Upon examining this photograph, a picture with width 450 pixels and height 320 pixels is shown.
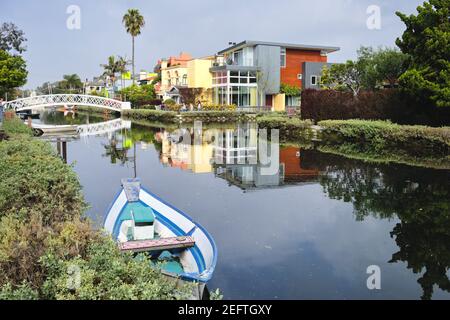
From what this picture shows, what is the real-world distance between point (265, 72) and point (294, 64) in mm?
4547

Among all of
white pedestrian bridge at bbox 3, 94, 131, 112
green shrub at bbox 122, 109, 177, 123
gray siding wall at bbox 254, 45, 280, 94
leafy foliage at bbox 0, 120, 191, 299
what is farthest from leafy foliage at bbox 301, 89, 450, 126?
white pedestrian bridge at bbox 3, 94, 131, 112

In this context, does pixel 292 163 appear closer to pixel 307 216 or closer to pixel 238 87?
pixel 307 216

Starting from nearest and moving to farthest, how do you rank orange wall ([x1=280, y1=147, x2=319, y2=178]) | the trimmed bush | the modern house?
orange wall ([x1=280, y1=147, x2=319, y2=178]) → the trimmed bush → the modern house

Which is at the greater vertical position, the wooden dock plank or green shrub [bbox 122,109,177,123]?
green shrub [bbox 122,109,177,123]

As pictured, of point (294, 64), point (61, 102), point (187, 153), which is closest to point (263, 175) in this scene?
point (187, 153)

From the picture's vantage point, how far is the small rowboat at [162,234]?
6.35m

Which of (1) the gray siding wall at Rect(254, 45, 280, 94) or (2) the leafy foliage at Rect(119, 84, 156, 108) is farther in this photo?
(2) the leafy foliage at Rect(119, 84, 156, 108)

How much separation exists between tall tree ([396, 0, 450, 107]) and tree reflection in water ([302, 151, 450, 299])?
20.5 ft

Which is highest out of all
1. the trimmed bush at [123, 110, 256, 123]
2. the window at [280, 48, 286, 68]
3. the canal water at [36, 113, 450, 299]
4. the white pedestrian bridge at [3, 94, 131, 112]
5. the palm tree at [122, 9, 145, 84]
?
the palm tree at [122, 9, 145, 84]

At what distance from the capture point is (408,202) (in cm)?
1127

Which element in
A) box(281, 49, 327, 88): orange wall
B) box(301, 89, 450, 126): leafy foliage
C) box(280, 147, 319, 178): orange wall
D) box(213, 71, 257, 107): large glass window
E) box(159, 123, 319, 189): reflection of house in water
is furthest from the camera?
box(281, 49, 327, 88): orange wall

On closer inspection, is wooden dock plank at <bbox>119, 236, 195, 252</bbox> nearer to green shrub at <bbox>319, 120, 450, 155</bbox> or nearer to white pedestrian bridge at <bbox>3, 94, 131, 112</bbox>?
green shrub at <bbox>319, 120, 450, 155</bbox>

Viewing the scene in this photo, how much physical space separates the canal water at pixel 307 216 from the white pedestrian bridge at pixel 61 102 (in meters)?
32.4

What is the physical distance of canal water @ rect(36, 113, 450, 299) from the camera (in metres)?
6.71
